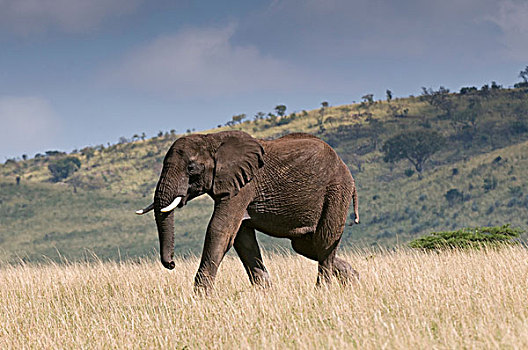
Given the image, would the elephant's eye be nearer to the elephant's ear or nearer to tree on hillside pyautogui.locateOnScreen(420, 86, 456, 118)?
the elephant's ear

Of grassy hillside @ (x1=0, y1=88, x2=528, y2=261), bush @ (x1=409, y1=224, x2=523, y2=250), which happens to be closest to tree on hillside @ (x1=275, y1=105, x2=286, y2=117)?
grassy hillside @ (x1=0, y1=88, x2=528, y2=261)

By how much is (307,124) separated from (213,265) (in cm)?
11112

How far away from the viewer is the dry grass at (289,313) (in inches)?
236

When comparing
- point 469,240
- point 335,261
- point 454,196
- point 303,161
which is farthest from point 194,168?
point 454,196

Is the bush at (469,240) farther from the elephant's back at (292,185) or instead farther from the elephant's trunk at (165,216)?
the elephant's trunk at (165,216)

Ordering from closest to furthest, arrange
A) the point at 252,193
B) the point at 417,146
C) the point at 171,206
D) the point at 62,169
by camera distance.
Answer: the point at 171,206
the point at 252,193
the point at 417,146
the point at 62,169

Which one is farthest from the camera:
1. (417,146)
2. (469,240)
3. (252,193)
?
(417,146)

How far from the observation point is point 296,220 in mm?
8820

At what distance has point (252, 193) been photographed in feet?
28.0

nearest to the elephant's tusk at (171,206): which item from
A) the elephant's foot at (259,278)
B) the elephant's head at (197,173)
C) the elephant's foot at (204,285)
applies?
the elephant's head at (197,173)

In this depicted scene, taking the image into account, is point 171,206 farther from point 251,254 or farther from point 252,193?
point 251,254

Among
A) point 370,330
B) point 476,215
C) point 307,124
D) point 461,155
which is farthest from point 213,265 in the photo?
point 307,124

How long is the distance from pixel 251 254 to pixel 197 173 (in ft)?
4.76

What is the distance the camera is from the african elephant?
8.30 metres
